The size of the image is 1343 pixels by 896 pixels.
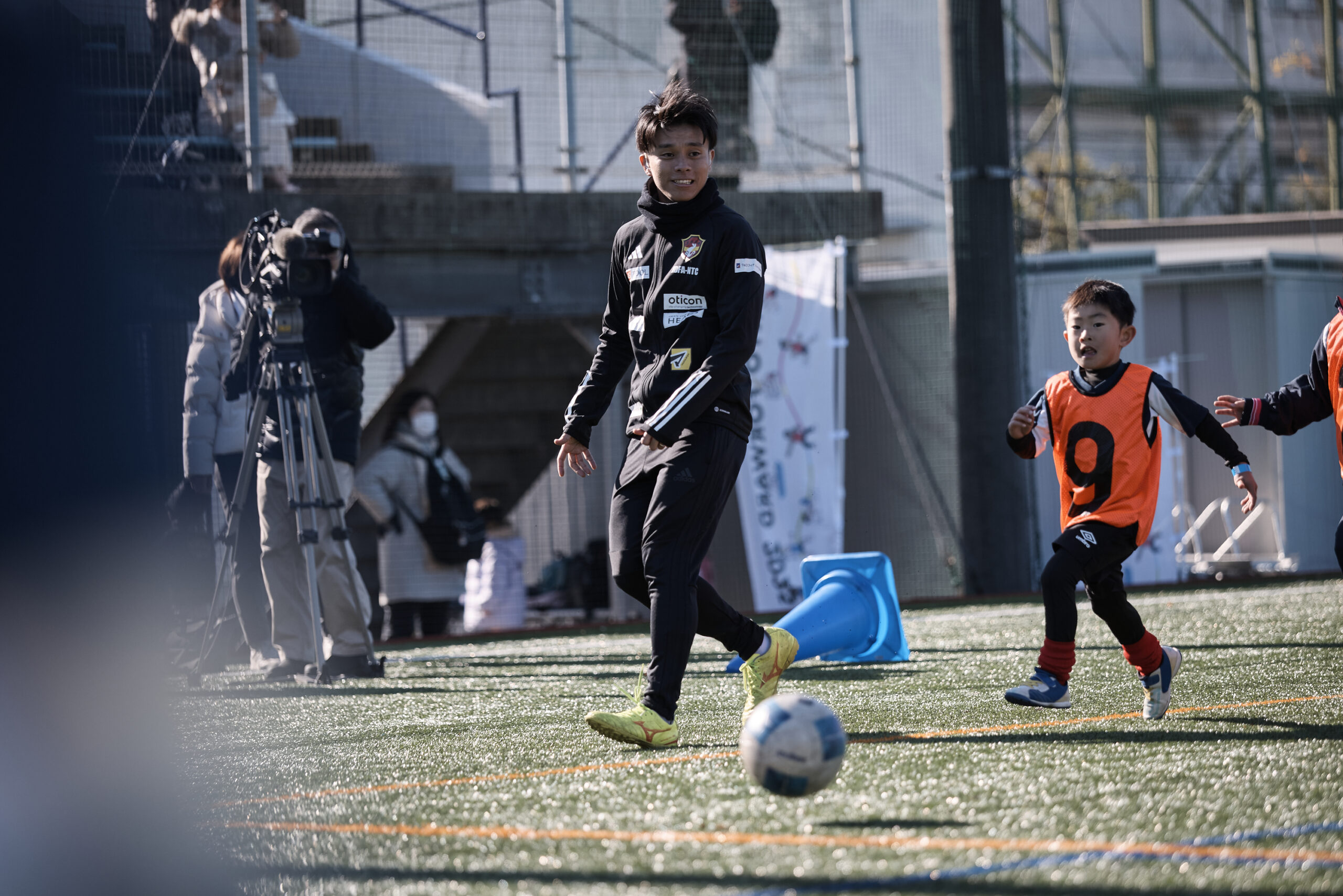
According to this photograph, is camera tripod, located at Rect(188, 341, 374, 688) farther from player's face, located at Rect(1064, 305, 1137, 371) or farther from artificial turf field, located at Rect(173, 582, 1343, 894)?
player's face, located at Rect(1064, 305, 1137, 371)

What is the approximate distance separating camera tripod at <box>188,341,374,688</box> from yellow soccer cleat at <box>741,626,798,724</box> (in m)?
2.29

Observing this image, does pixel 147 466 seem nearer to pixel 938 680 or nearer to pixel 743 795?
pixel 743 795

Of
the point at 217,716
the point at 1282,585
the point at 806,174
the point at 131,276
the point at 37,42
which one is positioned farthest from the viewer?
the point at 806,174

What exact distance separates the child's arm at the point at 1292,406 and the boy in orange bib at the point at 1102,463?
118 mm

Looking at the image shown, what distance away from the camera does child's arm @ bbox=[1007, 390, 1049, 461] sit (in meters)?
4.19

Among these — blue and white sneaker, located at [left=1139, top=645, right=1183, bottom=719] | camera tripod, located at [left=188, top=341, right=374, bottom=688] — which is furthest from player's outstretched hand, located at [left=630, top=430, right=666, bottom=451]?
camera tripod, located at [left=188, top=341, right=374, bottom=688]

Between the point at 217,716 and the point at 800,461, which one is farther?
the point at 800,461

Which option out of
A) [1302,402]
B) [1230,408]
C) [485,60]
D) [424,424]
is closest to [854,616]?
[1230,408]

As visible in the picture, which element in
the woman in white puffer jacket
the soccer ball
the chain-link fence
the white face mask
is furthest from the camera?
the chain-link fence

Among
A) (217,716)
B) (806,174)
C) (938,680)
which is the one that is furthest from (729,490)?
(806,174)

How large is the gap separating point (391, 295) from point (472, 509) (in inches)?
71.8

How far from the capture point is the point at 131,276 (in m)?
1.62

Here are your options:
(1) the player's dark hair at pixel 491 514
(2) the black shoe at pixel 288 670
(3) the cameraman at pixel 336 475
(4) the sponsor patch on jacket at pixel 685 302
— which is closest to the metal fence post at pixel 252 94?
Answer: (1) the player's dark hair at pixel 491 514

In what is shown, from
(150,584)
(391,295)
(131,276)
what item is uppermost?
(391,295)
